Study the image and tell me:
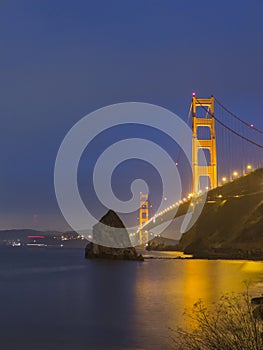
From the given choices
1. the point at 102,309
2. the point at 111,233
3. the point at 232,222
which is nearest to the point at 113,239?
the point at 111,233

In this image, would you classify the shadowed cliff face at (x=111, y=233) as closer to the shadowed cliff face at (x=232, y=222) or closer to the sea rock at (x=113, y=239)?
the sea rock at (x=113, y=239)

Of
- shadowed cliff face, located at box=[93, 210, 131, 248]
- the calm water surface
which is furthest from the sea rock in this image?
the calm water surface

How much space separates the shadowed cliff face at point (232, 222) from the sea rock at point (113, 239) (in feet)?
30.8

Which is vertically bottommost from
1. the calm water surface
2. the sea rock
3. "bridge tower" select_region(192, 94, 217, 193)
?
the calm water surface

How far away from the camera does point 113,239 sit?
174 feet

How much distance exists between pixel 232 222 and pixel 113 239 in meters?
20.6

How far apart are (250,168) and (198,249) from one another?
41.0ft

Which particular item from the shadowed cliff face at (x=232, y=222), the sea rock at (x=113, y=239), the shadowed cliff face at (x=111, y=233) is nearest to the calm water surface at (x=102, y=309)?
the shadowed cliff face at (x=111, y=233)

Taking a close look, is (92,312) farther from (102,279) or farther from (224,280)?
(102,279)

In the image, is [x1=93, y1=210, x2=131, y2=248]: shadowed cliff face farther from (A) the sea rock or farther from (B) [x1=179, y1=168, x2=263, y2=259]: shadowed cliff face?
(B) [x1=179, y1=168, x2=263, y2=259]: shadowed cliff face

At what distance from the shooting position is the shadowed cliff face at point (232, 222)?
59781mm

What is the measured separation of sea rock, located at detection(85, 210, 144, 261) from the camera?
5269cm

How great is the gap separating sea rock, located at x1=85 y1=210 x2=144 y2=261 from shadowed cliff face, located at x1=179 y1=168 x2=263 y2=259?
9.39 meters

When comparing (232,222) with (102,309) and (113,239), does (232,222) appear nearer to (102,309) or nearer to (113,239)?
(113,239)
